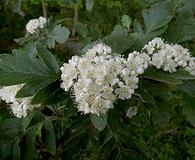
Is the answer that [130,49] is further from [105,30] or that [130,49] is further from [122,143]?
A: [105,30]

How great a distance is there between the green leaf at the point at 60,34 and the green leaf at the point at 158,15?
47cm

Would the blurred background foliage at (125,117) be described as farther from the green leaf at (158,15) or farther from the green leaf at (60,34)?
the green leaf at (60,34)

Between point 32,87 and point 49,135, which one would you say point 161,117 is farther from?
point 32,87

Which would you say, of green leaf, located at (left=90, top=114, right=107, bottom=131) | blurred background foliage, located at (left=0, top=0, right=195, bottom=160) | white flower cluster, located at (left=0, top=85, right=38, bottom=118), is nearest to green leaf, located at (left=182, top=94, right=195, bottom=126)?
blurred background foliage, located at (left=0, top=0, right=195, bottom=160)

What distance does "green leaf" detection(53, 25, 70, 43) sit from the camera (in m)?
2.00

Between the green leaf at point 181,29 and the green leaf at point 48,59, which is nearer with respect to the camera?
the green leaf at point 48,59

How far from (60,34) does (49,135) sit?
57 centimetres

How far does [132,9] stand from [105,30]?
25 cm

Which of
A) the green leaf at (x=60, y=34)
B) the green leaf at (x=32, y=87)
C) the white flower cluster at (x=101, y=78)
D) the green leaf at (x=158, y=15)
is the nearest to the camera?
the white flower cluster at (x=101, y=78)

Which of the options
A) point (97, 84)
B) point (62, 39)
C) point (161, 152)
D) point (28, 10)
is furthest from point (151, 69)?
point (28, 10)

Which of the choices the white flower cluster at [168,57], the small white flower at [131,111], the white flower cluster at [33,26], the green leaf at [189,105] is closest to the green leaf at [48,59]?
the white flower cluster at [168,57]

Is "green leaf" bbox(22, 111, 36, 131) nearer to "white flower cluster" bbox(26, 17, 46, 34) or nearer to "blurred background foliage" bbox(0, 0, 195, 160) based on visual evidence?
"blurred background foliage" bbox(0, 0, 195, 160)

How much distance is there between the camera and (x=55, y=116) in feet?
5.49

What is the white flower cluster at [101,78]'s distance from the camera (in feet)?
3.99
